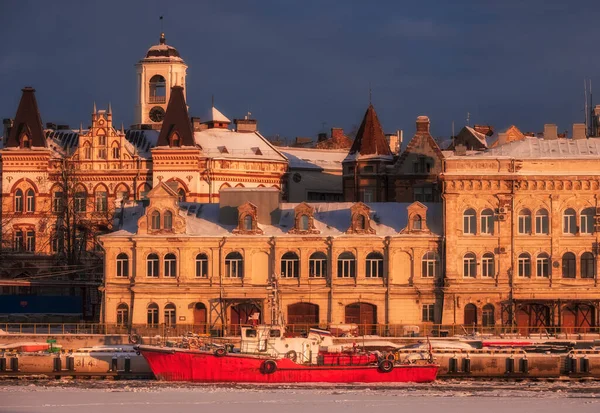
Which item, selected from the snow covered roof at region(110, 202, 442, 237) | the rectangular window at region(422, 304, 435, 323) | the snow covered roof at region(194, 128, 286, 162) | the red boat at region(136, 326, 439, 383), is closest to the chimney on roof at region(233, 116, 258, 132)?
the snow covered roof at region(194, 128, 286, 162)

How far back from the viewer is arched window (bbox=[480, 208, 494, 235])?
101750 mm

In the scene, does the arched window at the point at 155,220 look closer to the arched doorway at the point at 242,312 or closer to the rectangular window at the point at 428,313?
the arched doorway at the point at 242,312

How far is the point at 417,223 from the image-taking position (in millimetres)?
102062

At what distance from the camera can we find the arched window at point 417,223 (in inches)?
4013

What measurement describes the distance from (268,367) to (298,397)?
6.74 meters

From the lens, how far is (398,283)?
10125 cm

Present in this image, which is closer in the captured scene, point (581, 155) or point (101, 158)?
point (581, 155)

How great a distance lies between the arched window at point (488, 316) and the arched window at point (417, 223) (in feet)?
18.1

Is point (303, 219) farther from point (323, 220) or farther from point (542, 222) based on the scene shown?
point (542, 222)

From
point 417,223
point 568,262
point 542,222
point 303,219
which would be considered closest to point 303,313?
point 303,219

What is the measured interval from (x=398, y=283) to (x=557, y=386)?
57.1 ft

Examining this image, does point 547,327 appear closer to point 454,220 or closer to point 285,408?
point 454,220

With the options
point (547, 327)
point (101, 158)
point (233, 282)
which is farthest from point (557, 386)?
point (101, 158)

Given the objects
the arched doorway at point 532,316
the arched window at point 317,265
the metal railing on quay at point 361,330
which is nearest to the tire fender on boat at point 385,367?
the metal railing on quay at point 361,330
